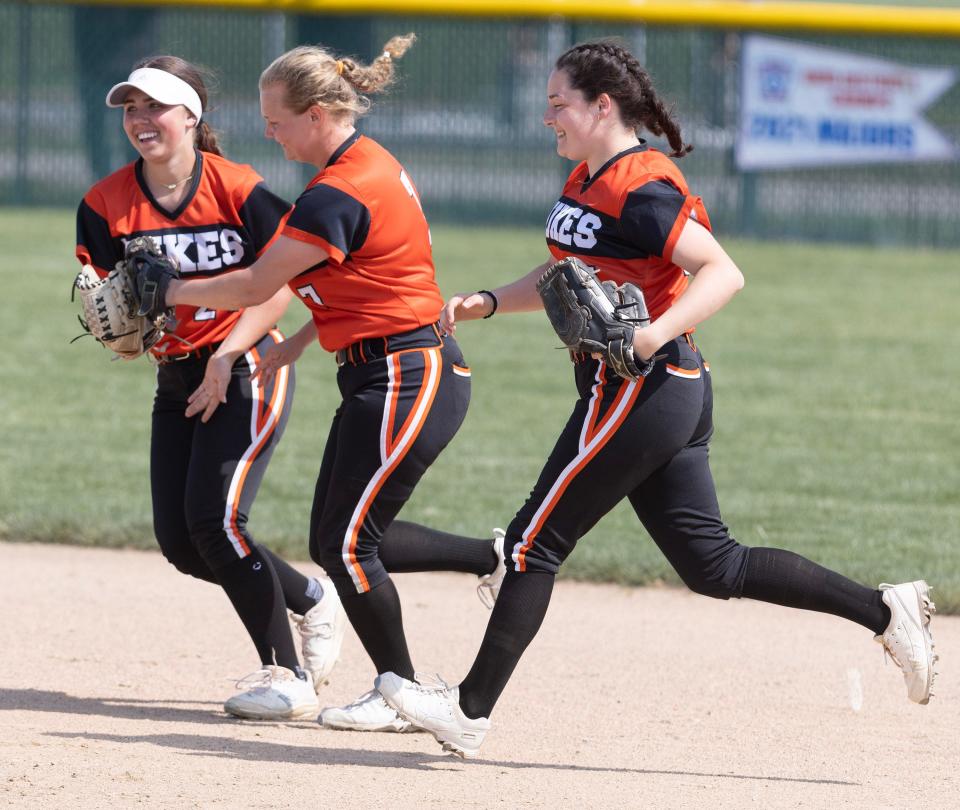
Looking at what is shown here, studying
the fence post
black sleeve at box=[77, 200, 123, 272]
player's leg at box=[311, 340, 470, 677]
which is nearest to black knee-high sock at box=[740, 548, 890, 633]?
player's leg at box=[311, 340, 470, 677]

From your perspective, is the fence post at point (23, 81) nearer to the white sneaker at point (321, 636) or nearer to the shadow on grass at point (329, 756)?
the white sneaker at point (321, 636)

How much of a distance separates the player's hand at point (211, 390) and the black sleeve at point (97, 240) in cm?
43

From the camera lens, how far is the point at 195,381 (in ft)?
14.7

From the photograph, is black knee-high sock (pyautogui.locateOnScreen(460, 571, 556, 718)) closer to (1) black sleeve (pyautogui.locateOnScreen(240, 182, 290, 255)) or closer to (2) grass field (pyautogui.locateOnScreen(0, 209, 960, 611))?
(1) black sleeve (pyautogui.locateOnScreen(240, 182, 290, 255))

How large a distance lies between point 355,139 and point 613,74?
2.42 feet

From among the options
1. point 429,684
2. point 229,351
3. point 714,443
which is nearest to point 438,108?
point 714,443

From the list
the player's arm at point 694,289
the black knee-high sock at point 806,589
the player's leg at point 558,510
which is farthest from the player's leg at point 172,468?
the black knee-high sock at point 806,589

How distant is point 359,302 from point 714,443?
4494 mm

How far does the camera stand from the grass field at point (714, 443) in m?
6.61

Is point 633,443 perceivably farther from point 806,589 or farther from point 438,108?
point 438,108

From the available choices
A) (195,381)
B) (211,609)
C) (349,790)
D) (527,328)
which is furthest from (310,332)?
(527,328)

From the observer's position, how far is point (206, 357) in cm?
447

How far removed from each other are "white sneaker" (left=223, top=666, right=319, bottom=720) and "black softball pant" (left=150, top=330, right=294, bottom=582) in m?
0.36

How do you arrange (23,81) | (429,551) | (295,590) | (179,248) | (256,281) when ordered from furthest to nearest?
(23,81) < (295,590) < (429,551) < (179,248) < (256,281)
